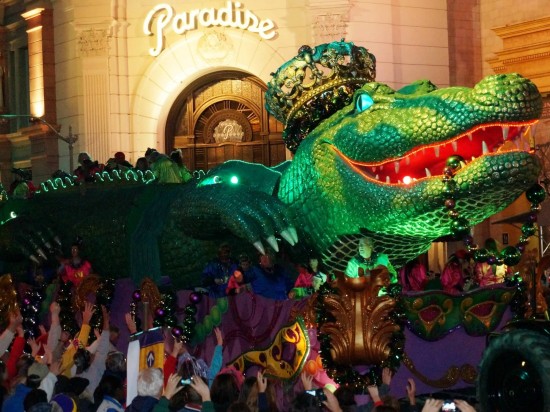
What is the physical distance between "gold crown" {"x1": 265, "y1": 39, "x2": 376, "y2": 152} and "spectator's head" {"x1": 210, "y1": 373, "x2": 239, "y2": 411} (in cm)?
307

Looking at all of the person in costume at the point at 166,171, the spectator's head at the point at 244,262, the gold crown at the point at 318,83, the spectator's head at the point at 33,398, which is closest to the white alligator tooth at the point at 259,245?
the spectator's head at the point at 244,262

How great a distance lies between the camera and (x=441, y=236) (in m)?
8.20

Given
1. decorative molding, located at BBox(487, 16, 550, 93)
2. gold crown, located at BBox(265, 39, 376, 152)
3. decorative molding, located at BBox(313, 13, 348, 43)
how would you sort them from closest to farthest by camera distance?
gold crown, located at BBox(265, 39, 376, 152) → decorative molding, located at BBox(487, 16, 550, 93) → decorative molding, located at BBox(313, 13, 348, 43)

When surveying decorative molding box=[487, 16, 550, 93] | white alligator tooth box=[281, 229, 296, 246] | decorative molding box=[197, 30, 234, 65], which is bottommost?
white alligator tooth box=[281, 229, 296, 246]

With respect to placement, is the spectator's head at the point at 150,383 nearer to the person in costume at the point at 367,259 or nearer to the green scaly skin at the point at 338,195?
the green scaly skin at the point at 338,195

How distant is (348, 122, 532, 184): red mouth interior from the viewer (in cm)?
734

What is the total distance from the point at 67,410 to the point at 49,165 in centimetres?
1709

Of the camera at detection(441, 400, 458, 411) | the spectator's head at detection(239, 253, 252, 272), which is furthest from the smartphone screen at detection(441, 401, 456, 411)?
Answer: the spectator's head at detection(239, 253, 252, 272)

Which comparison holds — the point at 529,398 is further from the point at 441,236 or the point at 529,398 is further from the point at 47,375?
the point at 47,375

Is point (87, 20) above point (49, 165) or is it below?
above

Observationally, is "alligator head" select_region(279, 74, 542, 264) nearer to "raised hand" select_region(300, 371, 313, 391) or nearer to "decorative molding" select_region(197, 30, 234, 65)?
"raised hand" select_region(300, 371, 313, 391)

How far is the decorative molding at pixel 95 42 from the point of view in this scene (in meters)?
21.0

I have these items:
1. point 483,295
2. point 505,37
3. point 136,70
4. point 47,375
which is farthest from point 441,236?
point 136,70

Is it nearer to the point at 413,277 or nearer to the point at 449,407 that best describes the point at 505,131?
the point at 449,407
